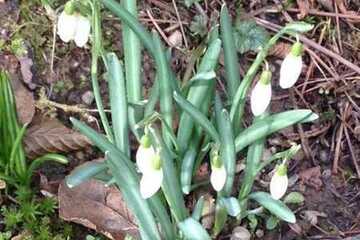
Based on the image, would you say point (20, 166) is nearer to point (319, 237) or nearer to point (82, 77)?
point (82, 77)

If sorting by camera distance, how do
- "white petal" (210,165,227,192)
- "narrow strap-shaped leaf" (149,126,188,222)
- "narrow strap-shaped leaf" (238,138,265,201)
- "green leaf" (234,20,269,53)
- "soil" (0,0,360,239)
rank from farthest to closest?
1. "green leaf" (234,20,269,53)
2. "soil" (0,0,360,239)
3. "narrow strap-shaped leaf" (238,138,265,201)
4. "narrow strap-shaped leaf" (149,126,188,222)
5. "white petal" (210,165,227,192)

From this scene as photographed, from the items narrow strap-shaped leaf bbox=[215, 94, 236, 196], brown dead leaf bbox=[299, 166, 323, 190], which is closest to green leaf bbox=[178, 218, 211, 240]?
narrow strap-shaped leaf bbox=[215, 94, 236, 196]

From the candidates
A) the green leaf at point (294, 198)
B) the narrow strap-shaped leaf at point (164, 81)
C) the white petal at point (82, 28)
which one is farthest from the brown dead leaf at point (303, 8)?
the white petal at point (82, 28)

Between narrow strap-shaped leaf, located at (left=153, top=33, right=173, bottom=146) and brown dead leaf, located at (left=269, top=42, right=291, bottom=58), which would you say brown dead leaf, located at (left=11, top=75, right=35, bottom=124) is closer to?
narrow strap-shaped leaf, located at (left=153, top=33, right=173, bottom=146)

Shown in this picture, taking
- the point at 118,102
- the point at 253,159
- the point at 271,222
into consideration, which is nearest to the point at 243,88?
the point at 253,159

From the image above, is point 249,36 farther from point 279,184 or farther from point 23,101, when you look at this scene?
point 279,184

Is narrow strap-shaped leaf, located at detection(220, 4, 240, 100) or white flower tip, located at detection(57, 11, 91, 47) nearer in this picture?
white flower tip, located at detection(57, 11, 91, 47)

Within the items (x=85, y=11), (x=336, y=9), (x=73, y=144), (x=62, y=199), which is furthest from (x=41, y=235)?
(x=336, y=9)
